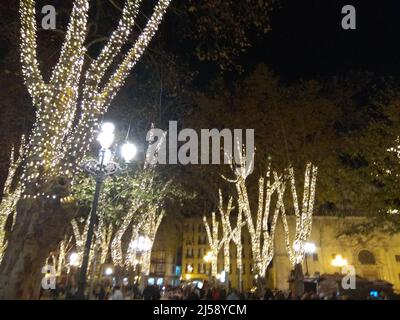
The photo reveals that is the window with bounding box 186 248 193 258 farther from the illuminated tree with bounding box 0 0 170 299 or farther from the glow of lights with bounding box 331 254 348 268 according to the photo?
the illuminated tree with bounding box 0 0 170 299

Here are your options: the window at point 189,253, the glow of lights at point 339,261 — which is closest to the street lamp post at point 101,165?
the glow of lights at point 339,261

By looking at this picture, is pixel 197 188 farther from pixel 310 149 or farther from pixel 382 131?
pixel 382 131

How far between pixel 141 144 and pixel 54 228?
13.7 meters

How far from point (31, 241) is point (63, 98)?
3.22 meters

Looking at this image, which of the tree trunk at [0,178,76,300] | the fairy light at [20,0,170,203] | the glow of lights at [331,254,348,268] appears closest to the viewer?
the tree trunk at [0,178,76,300]

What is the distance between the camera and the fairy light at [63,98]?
7304 millimetres

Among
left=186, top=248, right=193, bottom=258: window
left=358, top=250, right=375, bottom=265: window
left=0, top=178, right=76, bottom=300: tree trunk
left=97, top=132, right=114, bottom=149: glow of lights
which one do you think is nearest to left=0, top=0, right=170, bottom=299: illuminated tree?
left=0, top=178, right=76, bottom=300: tree trunk

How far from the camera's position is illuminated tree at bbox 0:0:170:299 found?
6688 millimetres

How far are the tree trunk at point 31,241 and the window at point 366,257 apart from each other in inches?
1269

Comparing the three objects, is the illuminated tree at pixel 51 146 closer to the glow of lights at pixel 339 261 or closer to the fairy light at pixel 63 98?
the fairy light at pixel 63 98

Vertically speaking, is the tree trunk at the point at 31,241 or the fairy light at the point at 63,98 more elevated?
the fairy light at the point at 63,98

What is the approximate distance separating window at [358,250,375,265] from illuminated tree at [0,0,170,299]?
1232 inches

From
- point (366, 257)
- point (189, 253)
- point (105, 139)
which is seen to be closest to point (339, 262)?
point (366, 257)
